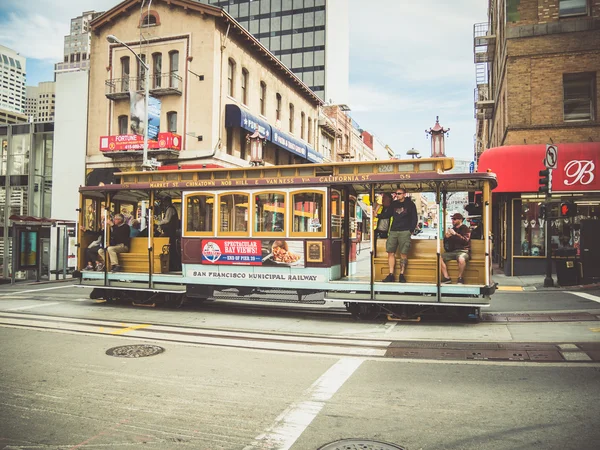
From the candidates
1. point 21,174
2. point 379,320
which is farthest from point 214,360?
point 21,174

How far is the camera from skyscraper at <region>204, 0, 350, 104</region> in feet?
201

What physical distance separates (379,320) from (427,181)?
3104mm

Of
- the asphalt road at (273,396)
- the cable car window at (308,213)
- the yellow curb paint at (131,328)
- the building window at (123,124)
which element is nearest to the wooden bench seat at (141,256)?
the yellow curb paint at (131,328)

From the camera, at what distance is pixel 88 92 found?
92.3ft

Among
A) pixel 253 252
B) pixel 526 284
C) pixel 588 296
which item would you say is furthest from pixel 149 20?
pixel 588 296

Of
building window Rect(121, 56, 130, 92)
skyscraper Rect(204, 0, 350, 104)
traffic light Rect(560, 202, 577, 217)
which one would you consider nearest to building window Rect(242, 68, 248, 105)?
building window Rect(121, 56, 130, 92)

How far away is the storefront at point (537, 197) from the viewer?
674 inches

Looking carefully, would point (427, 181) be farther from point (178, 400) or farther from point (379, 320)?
point (178, 400)

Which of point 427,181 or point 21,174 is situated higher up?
point 21,174

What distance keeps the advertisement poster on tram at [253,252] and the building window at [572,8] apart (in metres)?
15.4

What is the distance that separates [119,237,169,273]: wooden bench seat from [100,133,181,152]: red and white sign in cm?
1345

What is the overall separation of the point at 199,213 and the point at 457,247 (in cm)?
592

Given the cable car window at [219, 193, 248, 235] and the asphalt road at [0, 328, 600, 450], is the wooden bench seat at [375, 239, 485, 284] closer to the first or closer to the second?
the cable car window at [219, 193, 248, 235]

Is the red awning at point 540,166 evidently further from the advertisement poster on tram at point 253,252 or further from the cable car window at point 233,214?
the cable car window at point 233,214
